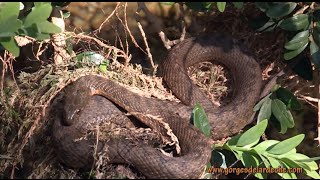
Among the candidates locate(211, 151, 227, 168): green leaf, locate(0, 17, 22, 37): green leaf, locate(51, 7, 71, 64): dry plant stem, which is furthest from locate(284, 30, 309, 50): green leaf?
locate(0, 17, 22, 37): green leaf

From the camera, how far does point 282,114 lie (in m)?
4.09

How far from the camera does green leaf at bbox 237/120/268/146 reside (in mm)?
3520

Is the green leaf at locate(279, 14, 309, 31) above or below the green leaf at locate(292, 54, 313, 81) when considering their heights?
above

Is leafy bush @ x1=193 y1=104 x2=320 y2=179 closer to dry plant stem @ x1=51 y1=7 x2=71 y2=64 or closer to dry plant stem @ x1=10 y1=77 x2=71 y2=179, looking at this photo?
dry plant stem @ x1=10 y1=77 x2=71 y2=179

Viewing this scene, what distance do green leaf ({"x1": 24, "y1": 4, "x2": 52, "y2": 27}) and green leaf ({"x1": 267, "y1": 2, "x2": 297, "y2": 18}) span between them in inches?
62.1

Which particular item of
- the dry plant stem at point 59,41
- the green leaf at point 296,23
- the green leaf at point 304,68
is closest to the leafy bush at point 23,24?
the dry plant stem at point 59,41

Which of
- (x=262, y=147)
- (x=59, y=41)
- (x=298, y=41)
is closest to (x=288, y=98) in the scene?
(x=298, y=41)

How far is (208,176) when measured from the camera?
3.51 meters

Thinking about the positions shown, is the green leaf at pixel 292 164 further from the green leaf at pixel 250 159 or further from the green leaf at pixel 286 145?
the green leaf at pixel 250 159

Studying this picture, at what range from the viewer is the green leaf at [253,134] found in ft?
11.5

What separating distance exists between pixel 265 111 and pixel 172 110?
0.73 meters

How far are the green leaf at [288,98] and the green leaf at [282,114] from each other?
5 centimetres

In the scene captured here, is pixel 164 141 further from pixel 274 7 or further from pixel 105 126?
pixel 274 7

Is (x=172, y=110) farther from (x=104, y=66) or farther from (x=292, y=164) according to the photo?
(x=292, y=164)
